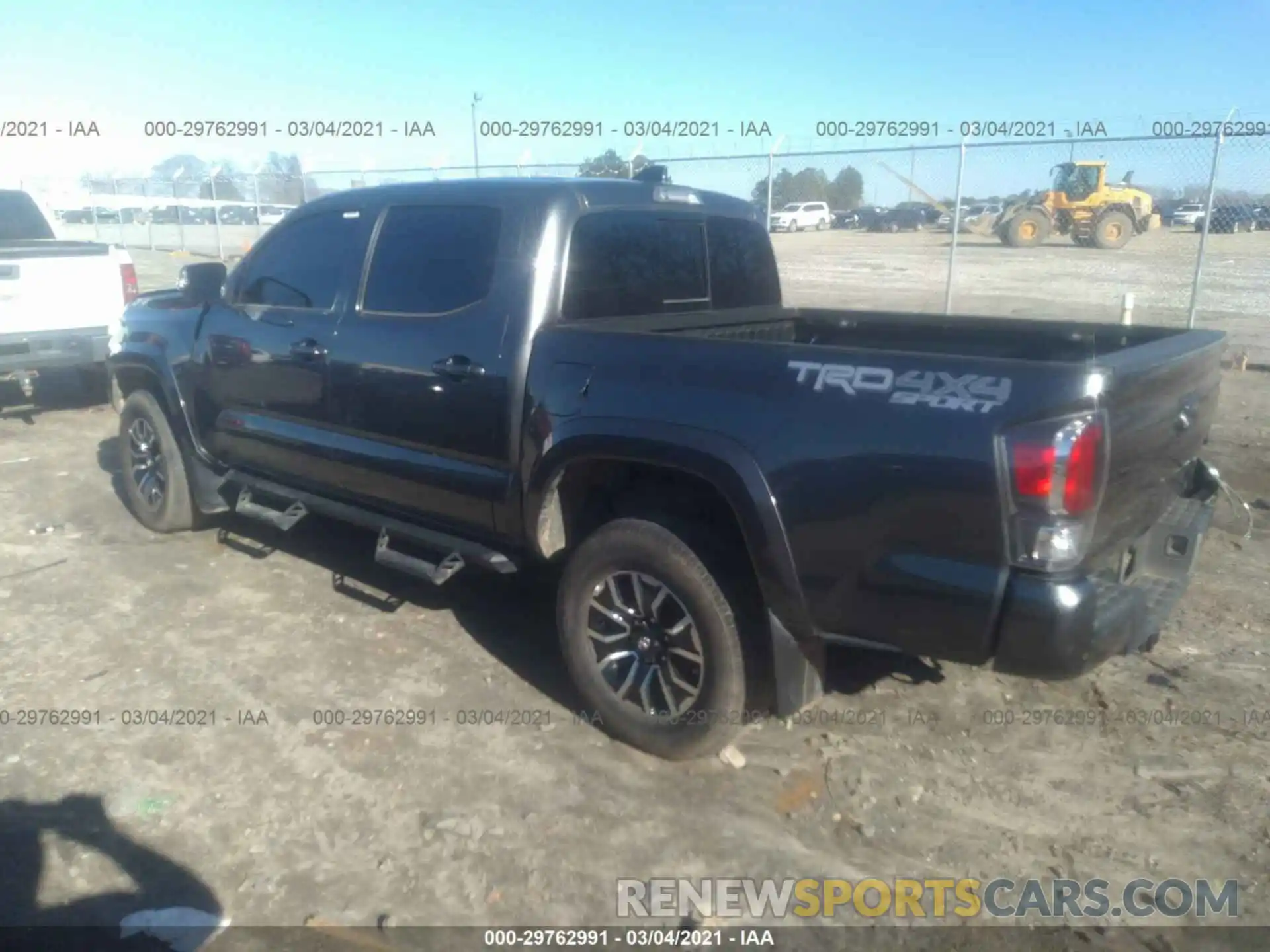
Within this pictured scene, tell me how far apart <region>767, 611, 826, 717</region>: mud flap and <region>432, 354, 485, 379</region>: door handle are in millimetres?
1490

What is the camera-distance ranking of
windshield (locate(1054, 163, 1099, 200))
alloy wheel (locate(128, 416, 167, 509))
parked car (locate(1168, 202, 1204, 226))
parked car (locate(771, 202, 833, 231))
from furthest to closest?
parked car (locate(771, 202, 833, 231))
windshield (locate(1054, 163, 1099, 200))
parked car (locate(1168, 202, 1204, 226))
alloy wheel (locate(128, 416, 167, 509))

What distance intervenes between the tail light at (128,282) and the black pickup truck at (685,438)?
366 cm

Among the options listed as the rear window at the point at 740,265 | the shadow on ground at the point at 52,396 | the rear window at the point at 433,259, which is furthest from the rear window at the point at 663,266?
the shadow on ground at the point at 52,396

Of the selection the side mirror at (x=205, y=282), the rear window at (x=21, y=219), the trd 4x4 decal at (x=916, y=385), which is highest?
the rear window at (x=21, y=219)

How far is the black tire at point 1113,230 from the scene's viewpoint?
17.9 metres

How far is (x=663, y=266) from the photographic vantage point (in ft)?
13.9

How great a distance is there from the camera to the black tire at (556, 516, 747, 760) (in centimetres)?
335

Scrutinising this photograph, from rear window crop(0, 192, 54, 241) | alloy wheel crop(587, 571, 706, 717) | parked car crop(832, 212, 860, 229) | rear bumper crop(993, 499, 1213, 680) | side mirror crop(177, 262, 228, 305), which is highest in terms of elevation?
parked car crop(832, 212, 860, 229)

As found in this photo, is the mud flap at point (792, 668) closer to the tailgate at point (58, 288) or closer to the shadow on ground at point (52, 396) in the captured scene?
the tailgate at point (58, 288)

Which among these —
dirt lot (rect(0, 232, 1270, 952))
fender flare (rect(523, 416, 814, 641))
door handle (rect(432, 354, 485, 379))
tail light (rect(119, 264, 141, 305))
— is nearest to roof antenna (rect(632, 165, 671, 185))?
door handle (rect(432, 354, 485, 379))

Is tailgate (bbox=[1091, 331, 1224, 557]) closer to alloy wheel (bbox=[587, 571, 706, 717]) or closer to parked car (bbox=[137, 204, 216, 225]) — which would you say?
alloy wheel (bbox=[587, 571, 706, 717])

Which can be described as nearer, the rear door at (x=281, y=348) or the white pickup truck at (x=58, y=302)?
the rear door at (x=281, y=348)

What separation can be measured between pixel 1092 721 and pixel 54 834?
3.73 meters

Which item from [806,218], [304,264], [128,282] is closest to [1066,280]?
[128,282]
